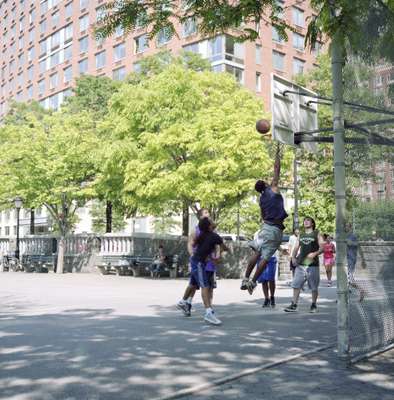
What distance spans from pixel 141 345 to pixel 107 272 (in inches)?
922

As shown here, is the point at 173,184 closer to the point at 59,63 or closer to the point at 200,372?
the point at 200,372

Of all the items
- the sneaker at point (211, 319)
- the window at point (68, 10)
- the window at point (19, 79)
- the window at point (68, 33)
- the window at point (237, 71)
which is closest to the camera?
the sneaker at point (211, 319)

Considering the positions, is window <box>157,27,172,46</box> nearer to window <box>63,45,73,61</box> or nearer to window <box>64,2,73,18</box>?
window <box>63,45,73,61</box>

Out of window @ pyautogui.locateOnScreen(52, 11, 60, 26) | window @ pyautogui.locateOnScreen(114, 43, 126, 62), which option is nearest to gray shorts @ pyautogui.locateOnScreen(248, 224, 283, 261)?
window @ pyautogui.locateOnScreen(114, 43, 126, 62)

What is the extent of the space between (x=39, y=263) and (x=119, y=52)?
32014 millimetres

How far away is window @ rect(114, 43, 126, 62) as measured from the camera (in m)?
59.2

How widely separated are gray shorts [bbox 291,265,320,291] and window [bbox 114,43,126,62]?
50.6 meters

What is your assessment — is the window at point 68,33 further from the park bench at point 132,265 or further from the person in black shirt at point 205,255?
the person in black shirt at point 205,255

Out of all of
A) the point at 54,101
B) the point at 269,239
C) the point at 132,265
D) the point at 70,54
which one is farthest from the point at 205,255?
the point at 54,101

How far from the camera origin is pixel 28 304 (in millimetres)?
13258

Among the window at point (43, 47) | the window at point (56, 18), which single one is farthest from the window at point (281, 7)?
the window at point (43, 47)

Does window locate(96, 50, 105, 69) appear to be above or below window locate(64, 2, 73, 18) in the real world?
below

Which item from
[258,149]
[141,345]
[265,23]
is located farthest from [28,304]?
[258,149]

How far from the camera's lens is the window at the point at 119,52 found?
5919cm
